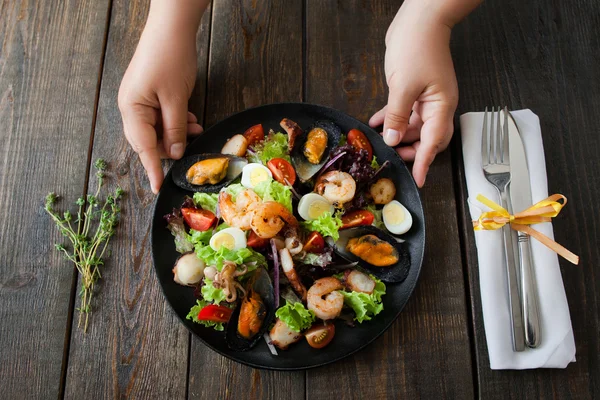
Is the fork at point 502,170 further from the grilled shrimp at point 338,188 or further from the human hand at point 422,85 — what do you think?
the grilled shrimp at point 338,188

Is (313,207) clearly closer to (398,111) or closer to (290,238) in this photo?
(290,238)

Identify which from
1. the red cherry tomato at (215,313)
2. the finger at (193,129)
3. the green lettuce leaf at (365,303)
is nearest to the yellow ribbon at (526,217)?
Answer: the green lettuce leaf at (365,303)

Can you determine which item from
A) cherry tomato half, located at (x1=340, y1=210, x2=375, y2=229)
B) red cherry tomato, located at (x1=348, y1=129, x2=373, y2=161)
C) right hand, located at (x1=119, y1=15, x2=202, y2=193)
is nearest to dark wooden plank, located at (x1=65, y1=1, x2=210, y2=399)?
right hand, located at (x1=119, y1=15, x2=202, y2=193)

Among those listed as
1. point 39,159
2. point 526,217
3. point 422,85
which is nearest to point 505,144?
point 526,217

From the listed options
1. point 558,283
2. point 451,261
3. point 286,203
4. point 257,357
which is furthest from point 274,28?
point 558,283

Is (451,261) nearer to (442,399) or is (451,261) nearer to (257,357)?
(442,399)

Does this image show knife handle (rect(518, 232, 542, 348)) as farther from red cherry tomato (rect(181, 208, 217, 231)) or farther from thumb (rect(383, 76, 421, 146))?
red cherry tomato (rect(181, 208, 217, 231))
